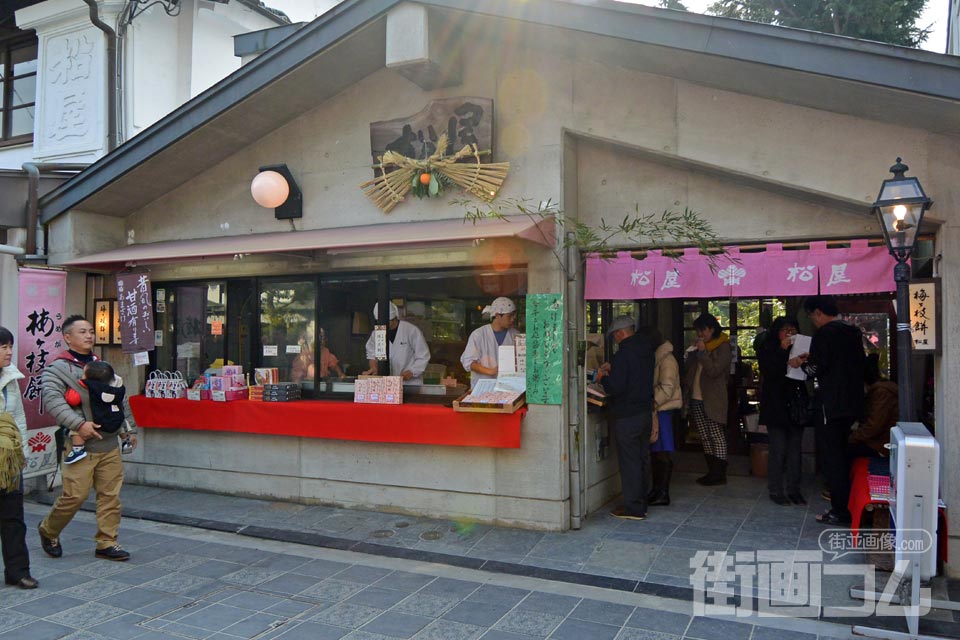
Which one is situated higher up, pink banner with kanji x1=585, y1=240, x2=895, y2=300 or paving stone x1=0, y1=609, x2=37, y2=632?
pink banner with kanji x1=585, y1=240, x2=895, y2=300

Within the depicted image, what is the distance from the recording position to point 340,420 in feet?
24.8

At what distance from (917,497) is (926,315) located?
67.7 inches

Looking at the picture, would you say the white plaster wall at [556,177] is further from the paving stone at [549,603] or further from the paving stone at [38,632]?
the paving stone at [38,632]

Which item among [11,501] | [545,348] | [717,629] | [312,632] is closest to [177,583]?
[11,501]

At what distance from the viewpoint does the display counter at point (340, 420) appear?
688 centimetres

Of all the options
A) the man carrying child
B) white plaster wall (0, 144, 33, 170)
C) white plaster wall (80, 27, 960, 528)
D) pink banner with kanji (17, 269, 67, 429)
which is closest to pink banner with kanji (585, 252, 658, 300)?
white plaster wall (80, 27, 960, 528)

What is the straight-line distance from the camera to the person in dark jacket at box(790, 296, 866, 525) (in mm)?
6957

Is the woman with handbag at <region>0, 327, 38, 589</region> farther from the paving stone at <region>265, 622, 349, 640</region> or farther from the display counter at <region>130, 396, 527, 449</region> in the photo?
the display counter at <region>130, 396, 527, 449</region>

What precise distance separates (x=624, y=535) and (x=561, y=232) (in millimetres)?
3140

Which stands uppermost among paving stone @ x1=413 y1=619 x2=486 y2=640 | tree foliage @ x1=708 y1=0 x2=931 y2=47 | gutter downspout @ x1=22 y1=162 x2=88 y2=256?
tree foliage @ x1=708 y1=0 x2=931 y2=47

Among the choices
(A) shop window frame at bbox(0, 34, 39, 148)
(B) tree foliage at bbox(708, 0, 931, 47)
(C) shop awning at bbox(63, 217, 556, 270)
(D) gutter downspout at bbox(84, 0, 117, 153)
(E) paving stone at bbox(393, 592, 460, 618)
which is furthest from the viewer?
(B) tree foliage at bbox(708, 0, 931, 47)

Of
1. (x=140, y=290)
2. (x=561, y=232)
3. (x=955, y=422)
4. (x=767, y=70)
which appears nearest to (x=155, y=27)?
(x=140, y=290)

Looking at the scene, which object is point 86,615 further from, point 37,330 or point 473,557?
point 37,330

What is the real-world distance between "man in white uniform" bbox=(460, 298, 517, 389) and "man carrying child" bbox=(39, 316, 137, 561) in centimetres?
346
